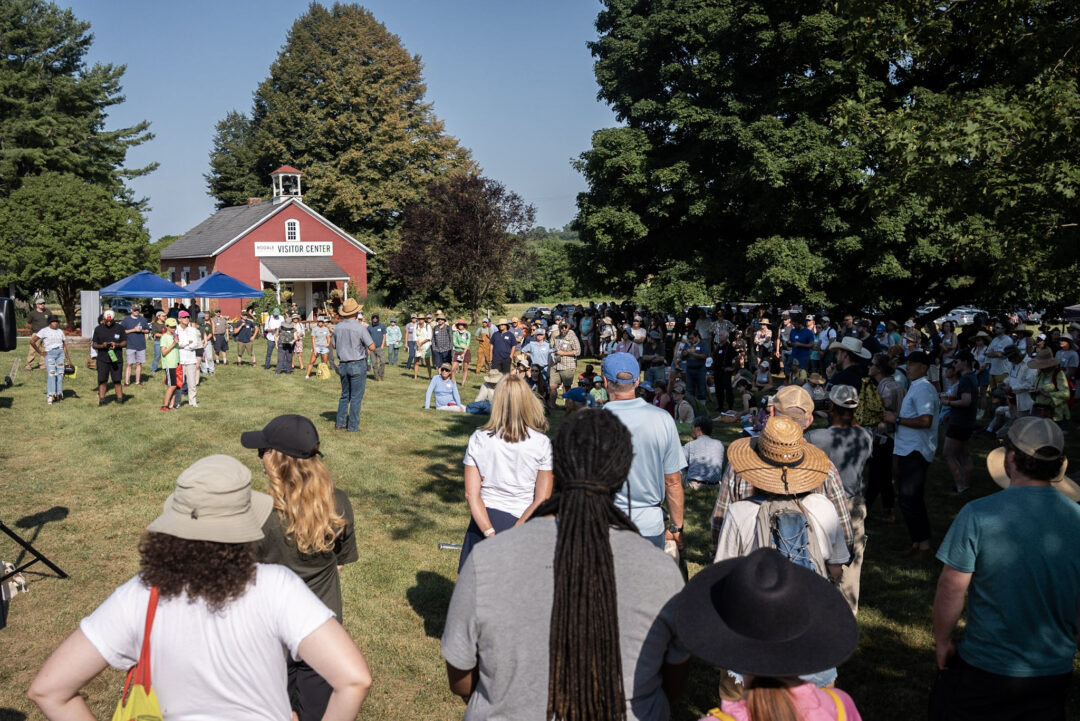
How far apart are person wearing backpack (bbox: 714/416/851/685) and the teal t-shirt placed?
26.7 inches

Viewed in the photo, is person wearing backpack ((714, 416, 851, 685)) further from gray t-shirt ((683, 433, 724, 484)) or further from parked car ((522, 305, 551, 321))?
parked car ((522, 305, 551, 321))

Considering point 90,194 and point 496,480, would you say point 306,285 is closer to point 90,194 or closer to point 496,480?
point 90,194

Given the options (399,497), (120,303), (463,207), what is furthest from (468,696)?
(120,303)

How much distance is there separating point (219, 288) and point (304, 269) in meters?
23.0

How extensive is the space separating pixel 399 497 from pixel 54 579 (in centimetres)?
384

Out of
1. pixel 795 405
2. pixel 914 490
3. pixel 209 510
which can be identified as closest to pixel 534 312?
pixel 914 490

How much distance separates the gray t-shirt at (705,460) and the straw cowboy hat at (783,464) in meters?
6.17

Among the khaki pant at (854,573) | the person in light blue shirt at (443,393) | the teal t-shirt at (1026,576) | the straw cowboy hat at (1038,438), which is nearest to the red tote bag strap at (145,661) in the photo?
the teal t-shirt at (1026,576)

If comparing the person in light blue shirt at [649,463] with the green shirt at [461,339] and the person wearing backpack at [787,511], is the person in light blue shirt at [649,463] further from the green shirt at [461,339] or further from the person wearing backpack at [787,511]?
the green shirt at [461,339]

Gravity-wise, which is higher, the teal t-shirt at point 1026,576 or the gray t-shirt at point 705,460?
the teal t-shirt at point 1026,576

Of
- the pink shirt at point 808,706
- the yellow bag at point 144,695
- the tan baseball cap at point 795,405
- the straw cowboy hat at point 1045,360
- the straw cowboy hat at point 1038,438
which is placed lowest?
the yellow bag at point 144,695

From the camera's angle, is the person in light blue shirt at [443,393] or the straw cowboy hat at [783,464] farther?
the person in light blue shirt at [443,393]

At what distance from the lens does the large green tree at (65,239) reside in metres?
32.8

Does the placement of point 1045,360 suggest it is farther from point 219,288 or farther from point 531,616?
point 219,288
